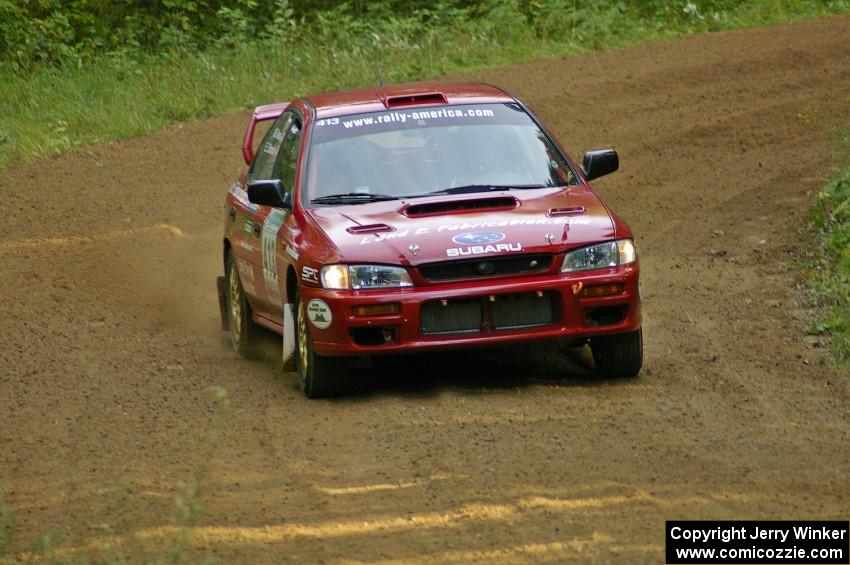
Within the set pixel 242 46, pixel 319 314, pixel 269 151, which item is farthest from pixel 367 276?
pixel 242 46

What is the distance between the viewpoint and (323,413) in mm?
8078

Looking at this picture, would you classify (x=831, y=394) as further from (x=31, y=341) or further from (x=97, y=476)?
(x=31, y=341)

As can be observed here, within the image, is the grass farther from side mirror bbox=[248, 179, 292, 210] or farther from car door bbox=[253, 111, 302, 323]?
side mirror bbox=[248, 179, 292, 210]

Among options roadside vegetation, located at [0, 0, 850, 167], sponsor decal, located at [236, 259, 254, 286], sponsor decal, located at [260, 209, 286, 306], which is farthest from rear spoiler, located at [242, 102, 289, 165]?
roadside vegetation, located at [0, 0, 850, 167]

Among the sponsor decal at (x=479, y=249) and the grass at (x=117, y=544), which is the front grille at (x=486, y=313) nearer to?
the sponsor decal at (x=479, y=249)

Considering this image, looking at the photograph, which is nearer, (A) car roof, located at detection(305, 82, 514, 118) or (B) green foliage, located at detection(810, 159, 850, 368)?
(B) green foliage, located at detection(810, 159, 850, 368)

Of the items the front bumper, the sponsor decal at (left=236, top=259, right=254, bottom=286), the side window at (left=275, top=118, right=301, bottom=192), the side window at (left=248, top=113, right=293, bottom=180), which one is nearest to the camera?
the front bumper

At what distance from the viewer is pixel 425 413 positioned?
781cm

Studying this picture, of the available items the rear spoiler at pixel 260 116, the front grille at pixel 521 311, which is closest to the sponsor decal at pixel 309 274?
the front grille at pixel 521 311

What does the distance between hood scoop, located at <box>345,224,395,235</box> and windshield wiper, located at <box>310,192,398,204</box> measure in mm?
526

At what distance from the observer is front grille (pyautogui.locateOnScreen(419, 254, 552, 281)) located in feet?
26.6

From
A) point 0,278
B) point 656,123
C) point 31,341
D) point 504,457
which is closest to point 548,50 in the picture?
point 656,123

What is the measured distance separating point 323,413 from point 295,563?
2.63m

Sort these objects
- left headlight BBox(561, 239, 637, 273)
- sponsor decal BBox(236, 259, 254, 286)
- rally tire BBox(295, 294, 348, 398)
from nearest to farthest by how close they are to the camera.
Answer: left headlight BBox(561, 239, 637, 273), rally tire BBox(295, 294, 348, 398), sponsor decal BBox(236, 259, 254, 286)
